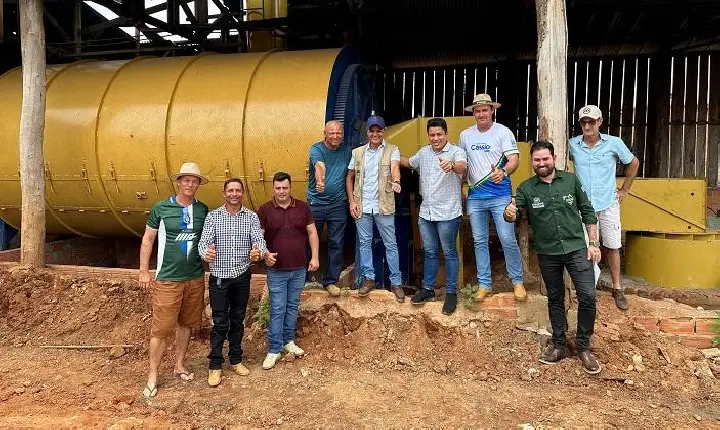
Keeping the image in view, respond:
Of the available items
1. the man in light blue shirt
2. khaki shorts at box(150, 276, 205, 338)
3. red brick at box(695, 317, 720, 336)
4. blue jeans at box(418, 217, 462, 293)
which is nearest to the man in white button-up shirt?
blue jeans at box(418, 217, 462, 293)

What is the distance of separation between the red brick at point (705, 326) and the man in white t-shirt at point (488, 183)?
151 cm

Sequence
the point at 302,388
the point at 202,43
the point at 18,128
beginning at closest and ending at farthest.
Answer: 1. the point at 302,388
2. the point at 18,128
3. the point at 202,43

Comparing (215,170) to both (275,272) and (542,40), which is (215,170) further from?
(542,40)

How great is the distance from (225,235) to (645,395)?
3529 millimetres

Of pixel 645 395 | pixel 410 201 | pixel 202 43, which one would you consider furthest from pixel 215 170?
pixel 645 395

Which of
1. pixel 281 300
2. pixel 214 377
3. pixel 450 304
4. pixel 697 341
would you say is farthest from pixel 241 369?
pixel 697 341

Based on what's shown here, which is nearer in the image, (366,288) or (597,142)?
(597,142)

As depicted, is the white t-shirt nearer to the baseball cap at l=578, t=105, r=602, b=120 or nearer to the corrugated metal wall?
the baseball cap at l=578, t=105, r=602, b=120

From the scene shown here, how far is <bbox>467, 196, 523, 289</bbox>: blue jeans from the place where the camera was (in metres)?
4.93

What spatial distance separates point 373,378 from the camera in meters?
4.59

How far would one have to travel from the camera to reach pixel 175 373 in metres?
4.73

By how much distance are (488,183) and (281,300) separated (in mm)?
2154

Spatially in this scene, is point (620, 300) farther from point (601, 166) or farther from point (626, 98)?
point (626, 98)

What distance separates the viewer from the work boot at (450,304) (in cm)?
506
